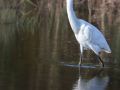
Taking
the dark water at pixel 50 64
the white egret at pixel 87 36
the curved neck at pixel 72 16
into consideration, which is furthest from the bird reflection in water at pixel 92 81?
the curved neck at pixel 72 16

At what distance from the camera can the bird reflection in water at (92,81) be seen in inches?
370

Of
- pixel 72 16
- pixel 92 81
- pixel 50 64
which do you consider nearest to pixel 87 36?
pixel 72 16

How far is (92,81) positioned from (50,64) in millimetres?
1534

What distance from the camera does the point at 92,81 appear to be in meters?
9.98

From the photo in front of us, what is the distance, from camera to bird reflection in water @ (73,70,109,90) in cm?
939

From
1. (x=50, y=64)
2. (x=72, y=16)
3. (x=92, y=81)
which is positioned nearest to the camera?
(x=92, y=81)

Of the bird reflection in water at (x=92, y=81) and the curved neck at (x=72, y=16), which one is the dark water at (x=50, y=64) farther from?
the curved neck at (x=72, y=16)

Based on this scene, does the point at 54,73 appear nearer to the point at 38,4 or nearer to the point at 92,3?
the point at 92,3

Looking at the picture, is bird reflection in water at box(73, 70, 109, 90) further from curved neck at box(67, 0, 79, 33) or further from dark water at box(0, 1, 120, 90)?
curved neck at box(67, 0, 79, 33)

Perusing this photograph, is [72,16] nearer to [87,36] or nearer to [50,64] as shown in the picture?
[87,36]

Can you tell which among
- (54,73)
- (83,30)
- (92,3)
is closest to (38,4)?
(92,3)

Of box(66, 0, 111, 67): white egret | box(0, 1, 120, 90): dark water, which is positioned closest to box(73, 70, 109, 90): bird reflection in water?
box(0, 1, 120, 90): dark water

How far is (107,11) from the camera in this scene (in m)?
22.0

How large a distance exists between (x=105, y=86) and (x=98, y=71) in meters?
1.50
